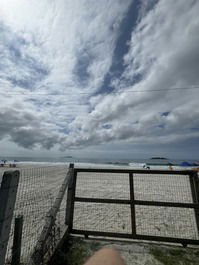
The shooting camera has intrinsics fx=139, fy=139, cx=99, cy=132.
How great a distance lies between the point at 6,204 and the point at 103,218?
3.66 meters

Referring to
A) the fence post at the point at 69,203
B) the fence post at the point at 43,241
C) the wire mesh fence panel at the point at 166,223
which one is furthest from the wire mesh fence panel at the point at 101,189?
the fence post at the point at 43,241

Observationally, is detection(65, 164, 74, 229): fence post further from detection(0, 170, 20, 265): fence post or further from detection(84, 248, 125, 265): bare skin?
detection(84, 248, 125, 265): bare skin

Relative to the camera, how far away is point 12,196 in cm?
108

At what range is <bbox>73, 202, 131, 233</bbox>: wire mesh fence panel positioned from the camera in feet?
11.3

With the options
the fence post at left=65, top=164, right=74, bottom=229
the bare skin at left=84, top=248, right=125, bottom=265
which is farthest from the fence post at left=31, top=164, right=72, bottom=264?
the bare skin at left=84, top=248, right=125, bottom=265

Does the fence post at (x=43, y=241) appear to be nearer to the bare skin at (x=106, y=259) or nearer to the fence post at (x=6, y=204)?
the fence post at (x=6, y=204)

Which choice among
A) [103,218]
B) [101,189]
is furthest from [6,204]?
[101,189]

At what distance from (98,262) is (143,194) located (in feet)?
21.1

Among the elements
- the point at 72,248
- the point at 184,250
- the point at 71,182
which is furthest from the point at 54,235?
the point at 184,250

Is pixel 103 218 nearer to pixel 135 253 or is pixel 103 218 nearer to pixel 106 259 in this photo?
pixel 135 253

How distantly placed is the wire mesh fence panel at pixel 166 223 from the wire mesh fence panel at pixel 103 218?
0.38 meters

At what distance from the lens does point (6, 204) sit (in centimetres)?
102

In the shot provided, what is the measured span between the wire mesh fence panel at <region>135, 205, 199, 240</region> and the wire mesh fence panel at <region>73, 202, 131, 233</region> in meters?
0.38

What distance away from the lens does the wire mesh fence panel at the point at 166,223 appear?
3214mm
